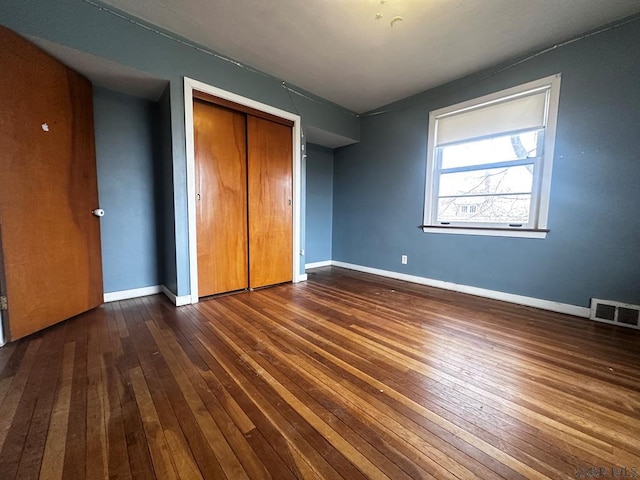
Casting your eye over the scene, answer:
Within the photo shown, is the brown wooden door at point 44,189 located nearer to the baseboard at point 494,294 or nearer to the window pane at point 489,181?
the baseboard at point 494,294

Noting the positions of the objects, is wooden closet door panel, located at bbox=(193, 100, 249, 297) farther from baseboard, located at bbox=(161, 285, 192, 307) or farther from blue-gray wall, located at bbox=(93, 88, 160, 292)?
blue-gray wall, located at bbox=(93, 88, 160, 292)

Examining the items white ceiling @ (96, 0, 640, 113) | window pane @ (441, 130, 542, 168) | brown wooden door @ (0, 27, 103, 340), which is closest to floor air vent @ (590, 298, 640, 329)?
window pane @ (441, 130, 542, 168)

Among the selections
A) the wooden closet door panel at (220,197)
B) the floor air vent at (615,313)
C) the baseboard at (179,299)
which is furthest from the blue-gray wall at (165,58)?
the floor air vent at (615,313)

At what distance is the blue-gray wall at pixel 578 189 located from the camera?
206 cm

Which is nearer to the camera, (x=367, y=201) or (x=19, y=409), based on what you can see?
(x=19, y=409)

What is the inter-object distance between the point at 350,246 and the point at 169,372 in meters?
3.31

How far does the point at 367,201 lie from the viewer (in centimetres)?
402

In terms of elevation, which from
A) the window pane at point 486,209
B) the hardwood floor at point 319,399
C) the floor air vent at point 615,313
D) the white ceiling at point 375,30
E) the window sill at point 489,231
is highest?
the white ceiling at point 375,30

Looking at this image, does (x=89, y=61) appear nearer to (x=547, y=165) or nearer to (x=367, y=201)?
(x=367, y=201)

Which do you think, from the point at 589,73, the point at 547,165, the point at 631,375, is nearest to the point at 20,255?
the point at 631,375

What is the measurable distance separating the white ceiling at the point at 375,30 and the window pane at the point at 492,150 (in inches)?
31.3

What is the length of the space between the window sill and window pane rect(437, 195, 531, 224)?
0.37 ft

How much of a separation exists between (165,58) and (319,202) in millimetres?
2790

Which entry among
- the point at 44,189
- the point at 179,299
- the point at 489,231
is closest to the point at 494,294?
the point at 489,231
